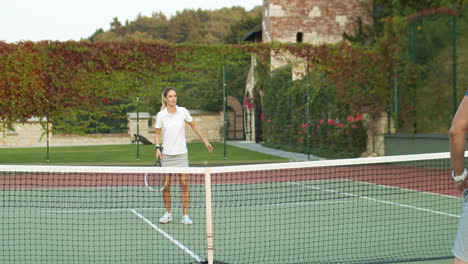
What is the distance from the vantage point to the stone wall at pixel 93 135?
17125mm

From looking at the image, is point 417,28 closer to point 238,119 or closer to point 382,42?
point 382,42

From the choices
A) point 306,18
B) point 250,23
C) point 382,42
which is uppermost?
point 250,23

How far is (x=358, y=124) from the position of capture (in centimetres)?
1783

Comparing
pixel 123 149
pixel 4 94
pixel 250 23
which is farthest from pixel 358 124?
pixel 250 23

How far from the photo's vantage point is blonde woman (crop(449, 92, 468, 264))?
2746mm

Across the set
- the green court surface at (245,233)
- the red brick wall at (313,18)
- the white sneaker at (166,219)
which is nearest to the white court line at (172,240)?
the green court surface at (245,233)

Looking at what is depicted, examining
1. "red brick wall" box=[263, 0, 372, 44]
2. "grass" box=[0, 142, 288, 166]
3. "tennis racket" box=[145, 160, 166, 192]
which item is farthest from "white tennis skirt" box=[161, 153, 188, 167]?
"red brick wall" box=[263, 0, 372, 44]

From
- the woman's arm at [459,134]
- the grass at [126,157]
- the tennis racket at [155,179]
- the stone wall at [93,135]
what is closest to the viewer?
the woman's arm at [459,134]

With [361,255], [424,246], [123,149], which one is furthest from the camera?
[123,149]

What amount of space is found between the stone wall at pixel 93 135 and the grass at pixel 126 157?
0.93 ft

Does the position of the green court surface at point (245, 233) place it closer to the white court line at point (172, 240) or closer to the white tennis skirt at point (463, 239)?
the white court line at point (172, 240)

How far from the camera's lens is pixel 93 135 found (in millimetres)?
17672

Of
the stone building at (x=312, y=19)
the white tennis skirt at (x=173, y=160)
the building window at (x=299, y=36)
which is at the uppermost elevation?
the stone building at (x=312, y=19)

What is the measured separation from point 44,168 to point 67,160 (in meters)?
13.2
